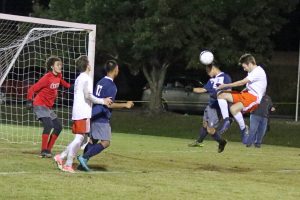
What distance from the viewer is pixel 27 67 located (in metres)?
25.6

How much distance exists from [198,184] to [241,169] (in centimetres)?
245

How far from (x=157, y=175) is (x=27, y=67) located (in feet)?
46.5

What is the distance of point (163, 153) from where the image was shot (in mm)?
16703

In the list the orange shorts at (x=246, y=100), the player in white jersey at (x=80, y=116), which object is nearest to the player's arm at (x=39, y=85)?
the player in white jersey at (x=80, y=116)

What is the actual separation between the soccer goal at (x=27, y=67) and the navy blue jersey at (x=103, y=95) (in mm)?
6316

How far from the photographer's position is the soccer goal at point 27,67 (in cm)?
2061

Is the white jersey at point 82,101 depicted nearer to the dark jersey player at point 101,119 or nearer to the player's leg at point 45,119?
the dark jersey player at point 101,119

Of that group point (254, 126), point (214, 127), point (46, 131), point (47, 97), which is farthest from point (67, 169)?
point (254, 126)

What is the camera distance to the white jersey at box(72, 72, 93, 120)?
40.5 feet

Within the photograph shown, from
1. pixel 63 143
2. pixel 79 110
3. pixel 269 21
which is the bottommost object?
pixel 63 143

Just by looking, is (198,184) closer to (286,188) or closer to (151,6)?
(286,188)

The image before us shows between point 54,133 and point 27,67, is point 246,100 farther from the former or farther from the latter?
point 27,67

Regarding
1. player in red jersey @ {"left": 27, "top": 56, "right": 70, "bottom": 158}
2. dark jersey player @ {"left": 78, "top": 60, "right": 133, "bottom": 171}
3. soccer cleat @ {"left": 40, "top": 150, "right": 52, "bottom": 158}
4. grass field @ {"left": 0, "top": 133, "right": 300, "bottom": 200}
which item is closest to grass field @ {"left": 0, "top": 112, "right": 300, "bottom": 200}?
grass field @ {"left": 0, "top": 133, "right": 300, "bottom": 200}

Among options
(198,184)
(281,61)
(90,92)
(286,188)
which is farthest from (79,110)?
(281,61)
